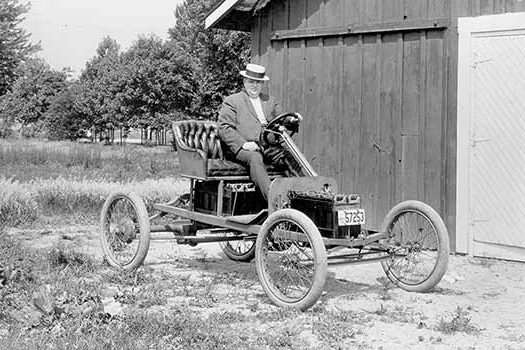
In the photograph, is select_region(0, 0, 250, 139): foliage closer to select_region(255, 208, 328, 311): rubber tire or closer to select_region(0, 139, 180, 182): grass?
select_region(0, 139, 180, 182): grass

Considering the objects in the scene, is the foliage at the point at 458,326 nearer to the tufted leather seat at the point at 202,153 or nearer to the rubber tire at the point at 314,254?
the rubber tire at the point at 314,254

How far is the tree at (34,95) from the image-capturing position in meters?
74.9

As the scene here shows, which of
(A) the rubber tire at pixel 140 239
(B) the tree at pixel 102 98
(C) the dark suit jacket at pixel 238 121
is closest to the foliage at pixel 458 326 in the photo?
(C) the dark suit jacket at pixel 238 121

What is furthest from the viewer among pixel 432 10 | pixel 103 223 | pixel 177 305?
pixel 432 10

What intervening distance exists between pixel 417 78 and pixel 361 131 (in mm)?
1068

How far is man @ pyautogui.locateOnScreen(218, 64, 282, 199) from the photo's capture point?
7.45m

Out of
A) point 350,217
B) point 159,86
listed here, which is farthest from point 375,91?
point 159,86

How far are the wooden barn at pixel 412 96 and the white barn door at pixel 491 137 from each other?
0.01 meters

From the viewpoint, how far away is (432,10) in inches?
378

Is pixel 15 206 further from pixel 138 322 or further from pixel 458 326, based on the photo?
pixel 458 326

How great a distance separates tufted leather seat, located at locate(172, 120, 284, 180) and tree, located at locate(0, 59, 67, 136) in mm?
68546

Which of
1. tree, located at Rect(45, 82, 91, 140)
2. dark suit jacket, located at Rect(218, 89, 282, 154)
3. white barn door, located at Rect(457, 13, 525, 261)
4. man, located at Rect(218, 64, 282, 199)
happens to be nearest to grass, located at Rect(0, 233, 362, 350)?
man, located at Rect(218, 64, 282, 199)

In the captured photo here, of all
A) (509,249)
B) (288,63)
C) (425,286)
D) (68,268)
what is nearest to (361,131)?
(288,63)

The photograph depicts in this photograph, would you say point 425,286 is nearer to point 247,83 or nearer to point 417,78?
point 247,83
